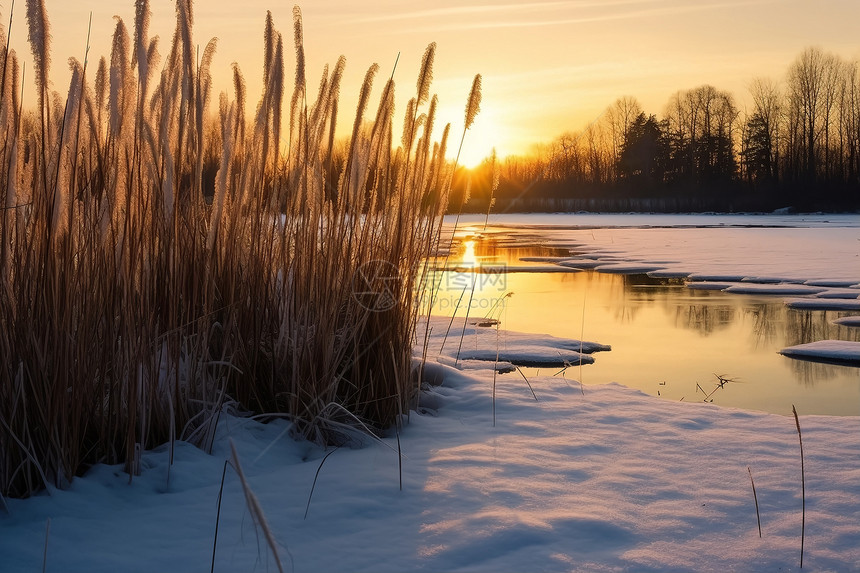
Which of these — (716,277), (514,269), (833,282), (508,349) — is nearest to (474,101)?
(508,349)

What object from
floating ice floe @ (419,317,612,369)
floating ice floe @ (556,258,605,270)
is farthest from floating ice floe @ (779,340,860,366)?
floating ice floe @ (556,258,605,270)

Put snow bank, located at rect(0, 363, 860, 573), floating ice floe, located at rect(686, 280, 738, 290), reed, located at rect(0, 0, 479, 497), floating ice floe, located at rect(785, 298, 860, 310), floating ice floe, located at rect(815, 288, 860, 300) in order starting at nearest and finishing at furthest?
snow bank, located at rect(0, 363, 860, 573)
reed, located at rect(0, 0, 479, 497)
floating ice floe, located at rect(785, 298, 860, 310)
floating ice floe, located at rect(815, 288, 860, 300)
floating ice floe, located at rect(686, 280, 738, 290)

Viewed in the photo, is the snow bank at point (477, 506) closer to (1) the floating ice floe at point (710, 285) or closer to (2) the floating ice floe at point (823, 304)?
(2) the floating ice floe at point (823, 304)

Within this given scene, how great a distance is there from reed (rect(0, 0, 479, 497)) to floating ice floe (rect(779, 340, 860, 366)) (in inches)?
102

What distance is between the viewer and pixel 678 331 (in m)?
4.80

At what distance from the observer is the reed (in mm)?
1488

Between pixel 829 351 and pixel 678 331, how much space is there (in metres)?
1.04

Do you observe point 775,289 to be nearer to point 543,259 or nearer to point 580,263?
point 580,263

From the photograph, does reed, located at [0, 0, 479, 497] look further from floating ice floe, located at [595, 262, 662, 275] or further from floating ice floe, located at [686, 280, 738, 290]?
floating ice floe, located at [595, 262, 662, 275]

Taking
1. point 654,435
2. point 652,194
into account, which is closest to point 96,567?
point 654,435

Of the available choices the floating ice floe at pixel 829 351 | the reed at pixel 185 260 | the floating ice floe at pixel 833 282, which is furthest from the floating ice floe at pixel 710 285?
the reed at pixel 185 260

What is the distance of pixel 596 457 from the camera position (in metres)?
1.99

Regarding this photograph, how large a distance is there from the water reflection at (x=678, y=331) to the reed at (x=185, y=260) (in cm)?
41

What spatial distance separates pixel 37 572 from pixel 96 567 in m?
0.10
